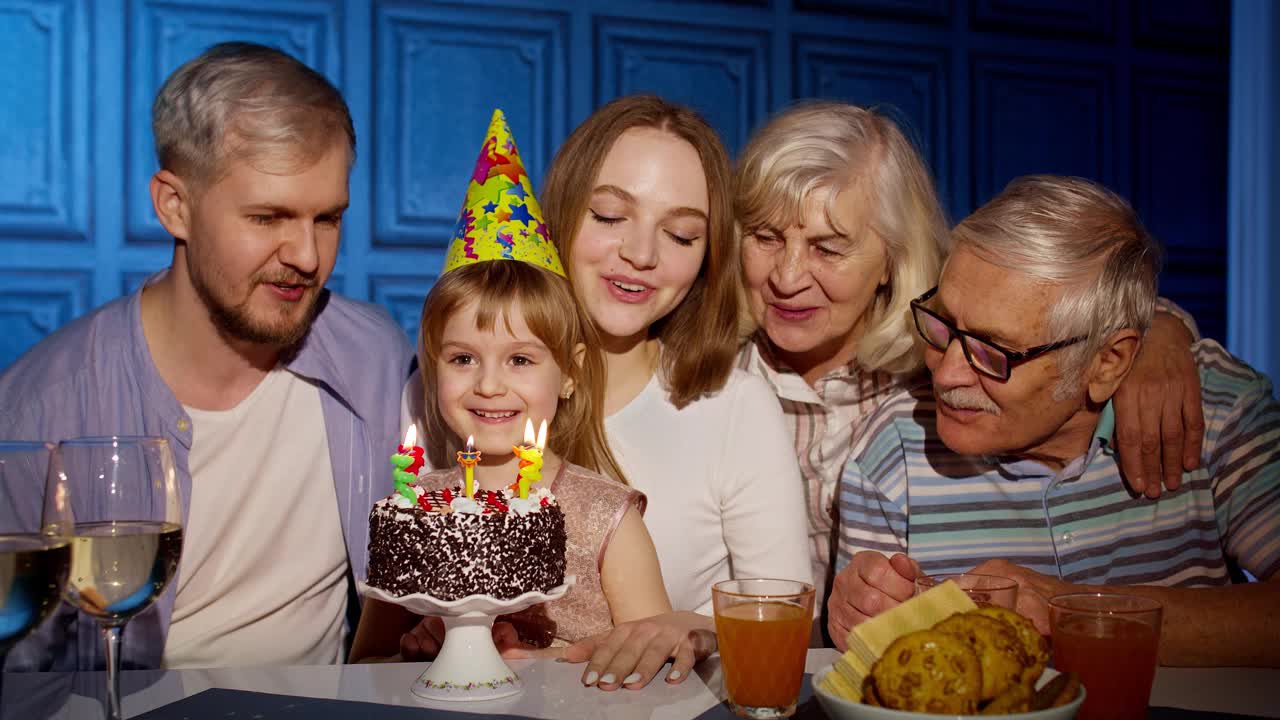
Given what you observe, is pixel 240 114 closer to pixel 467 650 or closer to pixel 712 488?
pixel 712 488

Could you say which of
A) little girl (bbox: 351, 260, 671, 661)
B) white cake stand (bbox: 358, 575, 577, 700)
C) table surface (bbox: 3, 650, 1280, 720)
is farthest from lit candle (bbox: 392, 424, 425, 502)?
little girl (bbox: 351, 260, 671, 661)

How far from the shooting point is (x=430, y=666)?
4.76ft

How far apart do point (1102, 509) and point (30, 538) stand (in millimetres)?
1767

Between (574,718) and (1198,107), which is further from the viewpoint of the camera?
(1198,107)

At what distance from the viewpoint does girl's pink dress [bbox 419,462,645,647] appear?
187 cm

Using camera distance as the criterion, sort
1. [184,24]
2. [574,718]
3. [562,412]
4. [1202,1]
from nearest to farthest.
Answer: [574,718] < [562,412] < [184,24] < [1202,1]

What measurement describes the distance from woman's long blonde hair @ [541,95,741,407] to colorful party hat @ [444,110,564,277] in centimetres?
13

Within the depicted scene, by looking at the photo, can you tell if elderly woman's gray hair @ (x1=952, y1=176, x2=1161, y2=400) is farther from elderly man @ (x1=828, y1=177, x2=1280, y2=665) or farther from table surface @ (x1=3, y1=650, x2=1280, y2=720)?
table surface @ (x1=3, y1=650, x2=1280, y2=720)

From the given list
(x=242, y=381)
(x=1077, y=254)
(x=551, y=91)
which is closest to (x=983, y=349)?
(x=1077, y=254)

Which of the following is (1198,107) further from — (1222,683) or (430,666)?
(430,666)

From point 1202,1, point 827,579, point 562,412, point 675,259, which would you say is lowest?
point 827,579

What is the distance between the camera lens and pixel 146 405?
7.41 feet

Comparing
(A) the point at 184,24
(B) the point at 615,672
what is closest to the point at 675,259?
(B) the point at 615,672

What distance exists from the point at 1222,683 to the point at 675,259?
122cm
